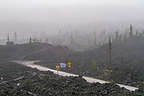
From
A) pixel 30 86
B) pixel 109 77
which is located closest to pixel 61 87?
pixel 30 86

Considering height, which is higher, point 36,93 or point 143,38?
point 143,38

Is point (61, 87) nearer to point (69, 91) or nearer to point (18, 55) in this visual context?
point (69, 91)

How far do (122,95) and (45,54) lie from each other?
59851 millimetres

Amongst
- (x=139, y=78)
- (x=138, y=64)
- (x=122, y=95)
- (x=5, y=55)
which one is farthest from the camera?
(x=5, y=55)

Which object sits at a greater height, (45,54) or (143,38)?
(143,38)

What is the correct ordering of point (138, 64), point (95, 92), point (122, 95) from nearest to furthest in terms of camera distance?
point (122, 95) → point (95, 92) → point (138, 64)

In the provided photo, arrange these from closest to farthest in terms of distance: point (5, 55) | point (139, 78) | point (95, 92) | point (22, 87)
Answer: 1. point (95, 92)
2. point (22, 87)
3. point (139, 78)
4. point (5, 55)

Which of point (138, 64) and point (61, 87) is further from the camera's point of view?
point (138, 64)

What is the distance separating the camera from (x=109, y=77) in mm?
26641

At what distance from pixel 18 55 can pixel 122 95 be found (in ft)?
207

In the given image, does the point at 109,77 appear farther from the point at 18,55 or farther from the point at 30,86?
the point at 18,55

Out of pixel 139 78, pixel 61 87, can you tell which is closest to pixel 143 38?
pixel 139 78

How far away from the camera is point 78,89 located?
1789 cm

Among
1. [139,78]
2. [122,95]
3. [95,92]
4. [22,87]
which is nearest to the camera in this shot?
[122,95]
